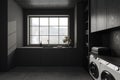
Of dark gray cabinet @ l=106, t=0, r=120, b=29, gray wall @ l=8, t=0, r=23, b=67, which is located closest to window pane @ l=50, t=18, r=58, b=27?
gray wall @ l=8, t=0, r=23, b=67

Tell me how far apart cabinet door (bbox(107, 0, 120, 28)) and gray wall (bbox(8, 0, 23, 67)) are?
3240mm

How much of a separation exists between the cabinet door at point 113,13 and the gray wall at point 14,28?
10.6 feet

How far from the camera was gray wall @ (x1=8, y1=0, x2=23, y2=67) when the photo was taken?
173 inches

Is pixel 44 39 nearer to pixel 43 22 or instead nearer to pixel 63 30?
pixel 43 22

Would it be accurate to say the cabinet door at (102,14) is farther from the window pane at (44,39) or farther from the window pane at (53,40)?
the window pane at (44,39)

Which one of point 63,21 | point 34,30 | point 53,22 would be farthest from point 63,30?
point 34,30

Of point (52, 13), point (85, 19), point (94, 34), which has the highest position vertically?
point (52, 13)

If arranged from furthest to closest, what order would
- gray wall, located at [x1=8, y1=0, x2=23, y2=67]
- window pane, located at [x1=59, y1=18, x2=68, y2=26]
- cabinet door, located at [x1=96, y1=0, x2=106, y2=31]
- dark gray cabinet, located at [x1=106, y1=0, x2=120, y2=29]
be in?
window pane, located at [x1=59, y1=18, x2=68, y2=26]
gray wall, located at [x1=8, y1=0, x2=23, y2=67]
cabinet door, located at [x1=96, y1=0, x2=106, y2=31]
dark gray cabinet, located at [x1=106, y1=0, x2=120, y2=29]

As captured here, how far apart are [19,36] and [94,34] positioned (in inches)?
117

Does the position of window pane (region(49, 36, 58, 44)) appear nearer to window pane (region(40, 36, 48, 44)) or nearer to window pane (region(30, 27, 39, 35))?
window pane (region(40, 36, 48, 44))

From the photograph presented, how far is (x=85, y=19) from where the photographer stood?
4.81 meters

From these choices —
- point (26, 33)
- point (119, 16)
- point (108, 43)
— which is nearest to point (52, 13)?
point (26, 33)

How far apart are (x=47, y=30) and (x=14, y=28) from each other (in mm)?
1526

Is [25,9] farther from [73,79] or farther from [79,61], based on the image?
[73,79]
